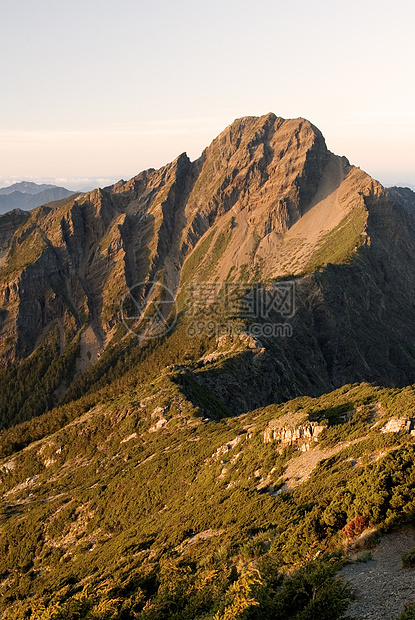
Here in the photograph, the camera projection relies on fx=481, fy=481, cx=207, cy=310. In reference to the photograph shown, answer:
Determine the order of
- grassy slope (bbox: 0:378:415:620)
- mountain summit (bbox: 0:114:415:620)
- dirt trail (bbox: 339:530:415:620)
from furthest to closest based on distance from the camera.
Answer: grassy slope (bbox: 0:378:415:620)
mountain summit (bbox: 0:114:415:620)
dirt trail (bbox: 339:530:415:620)

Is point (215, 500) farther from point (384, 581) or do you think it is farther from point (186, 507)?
point (384, 581)

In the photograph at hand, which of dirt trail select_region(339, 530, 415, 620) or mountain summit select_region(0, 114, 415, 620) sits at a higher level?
dirt trail select_region(339, 530, 415, 620)

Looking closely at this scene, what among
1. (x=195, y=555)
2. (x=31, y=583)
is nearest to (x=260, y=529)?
(x=195, y=555)

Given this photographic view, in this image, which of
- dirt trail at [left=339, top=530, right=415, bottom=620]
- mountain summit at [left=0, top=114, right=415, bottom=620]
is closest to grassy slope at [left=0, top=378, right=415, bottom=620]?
mountain summit at [left=0, top=114, right=415, bottom=620]

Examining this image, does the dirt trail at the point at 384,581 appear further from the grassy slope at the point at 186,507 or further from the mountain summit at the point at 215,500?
the grassy slope at the point at 186,507

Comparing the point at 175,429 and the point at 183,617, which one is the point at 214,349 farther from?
the point at 183,617

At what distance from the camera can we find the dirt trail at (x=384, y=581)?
844 inches

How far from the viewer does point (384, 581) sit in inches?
919

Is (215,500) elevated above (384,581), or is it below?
below

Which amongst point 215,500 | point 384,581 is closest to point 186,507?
point 215,500

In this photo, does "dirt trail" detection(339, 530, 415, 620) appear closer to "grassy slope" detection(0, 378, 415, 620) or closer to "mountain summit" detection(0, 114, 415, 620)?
"mountain summit" detection(0, 114, 415, 620)

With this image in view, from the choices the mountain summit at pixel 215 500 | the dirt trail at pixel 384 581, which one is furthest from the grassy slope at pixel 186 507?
the dirt trail at pixel 384 581

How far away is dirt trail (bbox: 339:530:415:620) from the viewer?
2144 cm

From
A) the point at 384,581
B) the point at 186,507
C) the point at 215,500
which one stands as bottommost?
the point at 186,507
